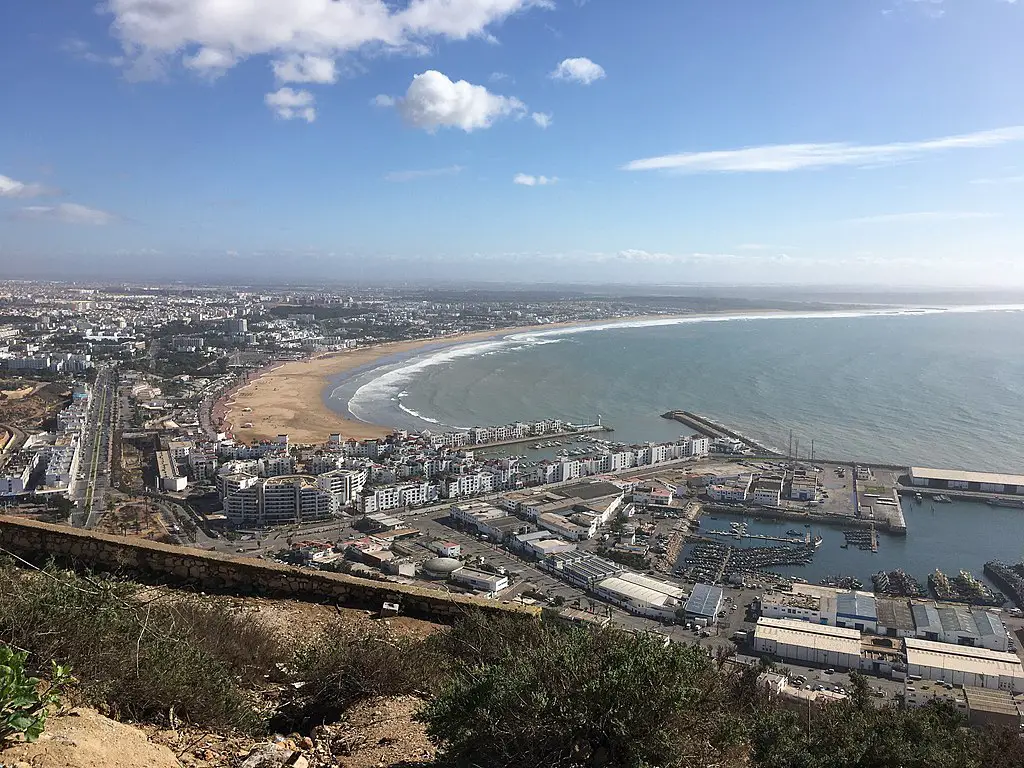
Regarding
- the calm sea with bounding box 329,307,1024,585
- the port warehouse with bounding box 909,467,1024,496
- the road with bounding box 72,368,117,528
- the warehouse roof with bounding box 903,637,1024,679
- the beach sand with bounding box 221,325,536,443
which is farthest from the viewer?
the beach sand with bounding box 221,325,536,443

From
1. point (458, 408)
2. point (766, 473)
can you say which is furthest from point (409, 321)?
point (766, 473)

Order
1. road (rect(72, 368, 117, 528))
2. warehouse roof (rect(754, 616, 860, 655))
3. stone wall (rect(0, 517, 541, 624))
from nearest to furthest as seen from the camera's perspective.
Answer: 1. stone wall (rect(0, 517, 541, 624))
2. warehouse roof (rect(754, 616, 860, 655))
3. road (rect(72, 368, 117, 528))

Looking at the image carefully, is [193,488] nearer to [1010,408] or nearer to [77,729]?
[77,729]

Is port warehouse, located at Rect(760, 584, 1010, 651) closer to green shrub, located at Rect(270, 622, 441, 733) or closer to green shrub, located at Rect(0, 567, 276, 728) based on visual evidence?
green shrub, located at Rect(270, 622, 441, 733)

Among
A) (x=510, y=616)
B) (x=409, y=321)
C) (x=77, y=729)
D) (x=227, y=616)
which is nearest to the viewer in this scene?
(x=77, y=729)

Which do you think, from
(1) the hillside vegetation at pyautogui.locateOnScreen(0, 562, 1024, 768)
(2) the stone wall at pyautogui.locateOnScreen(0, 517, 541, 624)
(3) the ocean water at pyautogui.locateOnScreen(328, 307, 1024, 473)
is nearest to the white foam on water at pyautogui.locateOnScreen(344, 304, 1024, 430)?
(3) the ocean water at pyautogui.locateOnScreen(328, 307, 1024, 473)

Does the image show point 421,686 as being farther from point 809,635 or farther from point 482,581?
point 809,635
